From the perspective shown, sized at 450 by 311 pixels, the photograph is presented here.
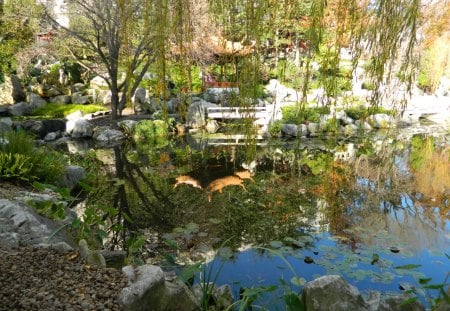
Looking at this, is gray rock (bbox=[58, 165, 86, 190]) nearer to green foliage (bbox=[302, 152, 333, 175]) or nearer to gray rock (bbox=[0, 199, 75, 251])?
gray rock (bbox=[0, 199, 75, 251])

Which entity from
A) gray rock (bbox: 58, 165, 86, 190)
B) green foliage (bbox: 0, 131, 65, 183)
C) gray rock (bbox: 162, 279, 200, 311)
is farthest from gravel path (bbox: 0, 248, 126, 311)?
gray rock (bbox: 58, 165, 86, 190)

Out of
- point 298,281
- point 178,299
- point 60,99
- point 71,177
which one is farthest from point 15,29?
point 178,299

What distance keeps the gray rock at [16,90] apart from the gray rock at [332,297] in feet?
41.8

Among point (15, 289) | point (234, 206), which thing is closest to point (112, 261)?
point (15, 289)

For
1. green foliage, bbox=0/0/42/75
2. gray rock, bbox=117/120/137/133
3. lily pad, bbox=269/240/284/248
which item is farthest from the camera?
green foliage, bbox=0/0/42/75

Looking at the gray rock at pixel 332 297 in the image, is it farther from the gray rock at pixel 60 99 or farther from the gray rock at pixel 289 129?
the gray rock at pixel 60 99

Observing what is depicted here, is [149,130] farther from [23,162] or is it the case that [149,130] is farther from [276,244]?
[276,244]

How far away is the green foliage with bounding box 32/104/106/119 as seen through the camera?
11773mm

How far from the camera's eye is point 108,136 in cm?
980

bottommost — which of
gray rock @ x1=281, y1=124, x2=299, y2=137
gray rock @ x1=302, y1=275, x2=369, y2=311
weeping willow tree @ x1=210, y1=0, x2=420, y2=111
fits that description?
gray rock @ x1=281, y1=124, x2=299, y2=137

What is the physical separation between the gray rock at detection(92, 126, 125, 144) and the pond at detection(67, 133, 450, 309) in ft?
5.20

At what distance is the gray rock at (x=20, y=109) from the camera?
11.3 m

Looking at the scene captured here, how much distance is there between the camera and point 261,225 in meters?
4.18

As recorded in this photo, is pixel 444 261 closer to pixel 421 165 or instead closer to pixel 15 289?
pixel 15 289
